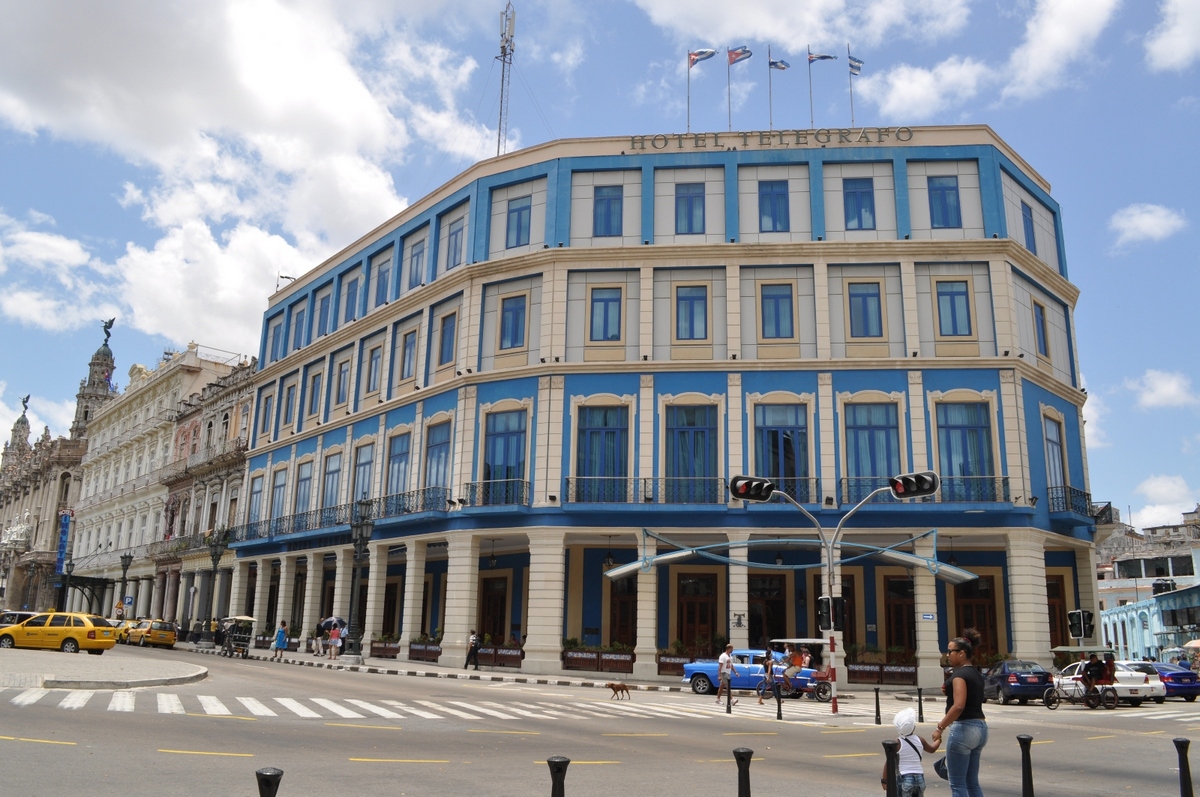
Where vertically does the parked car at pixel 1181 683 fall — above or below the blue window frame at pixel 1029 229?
below

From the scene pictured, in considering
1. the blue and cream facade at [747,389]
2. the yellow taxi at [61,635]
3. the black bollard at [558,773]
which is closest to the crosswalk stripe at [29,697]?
the black bollard at [558,773]

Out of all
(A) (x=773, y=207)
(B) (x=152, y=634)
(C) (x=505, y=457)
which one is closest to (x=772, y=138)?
(A) (x=773, y=207)

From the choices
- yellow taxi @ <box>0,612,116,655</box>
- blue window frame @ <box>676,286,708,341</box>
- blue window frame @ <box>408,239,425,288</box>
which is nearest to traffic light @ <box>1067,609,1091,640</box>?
blue window frame @ <box>676,286,708,341</box>

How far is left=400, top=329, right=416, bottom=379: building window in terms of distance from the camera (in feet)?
138

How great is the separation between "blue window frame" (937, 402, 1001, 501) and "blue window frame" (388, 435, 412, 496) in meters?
21.2

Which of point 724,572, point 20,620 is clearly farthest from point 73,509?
point 724,572

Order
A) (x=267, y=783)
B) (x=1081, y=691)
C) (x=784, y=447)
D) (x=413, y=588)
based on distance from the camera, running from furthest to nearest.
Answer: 1. (x=413, y=588)
2. (x=784, y=447)
3. (x=1081, y=691)
4. (x=267, y=783)

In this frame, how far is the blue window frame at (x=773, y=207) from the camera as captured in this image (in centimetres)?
3609

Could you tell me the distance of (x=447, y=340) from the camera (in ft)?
132

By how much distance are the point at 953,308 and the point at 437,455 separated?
20.5m

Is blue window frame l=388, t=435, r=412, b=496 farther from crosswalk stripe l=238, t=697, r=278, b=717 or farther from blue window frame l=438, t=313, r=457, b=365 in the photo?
crosswalk stripe l=238, t=697, r=278, b=717

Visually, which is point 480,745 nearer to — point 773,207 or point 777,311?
point 777,311

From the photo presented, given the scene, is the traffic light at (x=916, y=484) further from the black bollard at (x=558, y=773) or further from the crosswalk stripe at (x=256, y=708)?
the black bollard at (x=558, y=773)

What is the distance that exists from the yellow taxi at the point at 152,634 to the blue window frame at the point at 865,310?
3455 cm
